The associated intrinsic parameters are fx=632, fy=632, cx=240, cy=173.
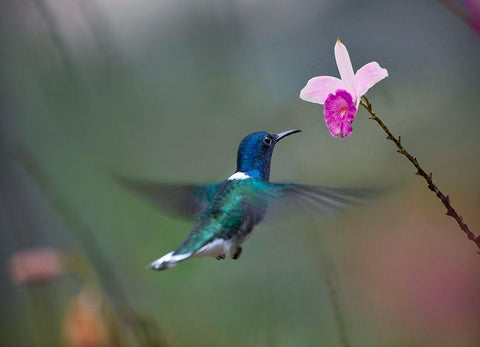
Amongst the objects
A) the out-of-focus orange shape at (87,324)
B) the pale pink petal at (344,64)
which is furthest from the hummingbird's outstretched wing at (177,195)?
the pale pink petal at (344,64)

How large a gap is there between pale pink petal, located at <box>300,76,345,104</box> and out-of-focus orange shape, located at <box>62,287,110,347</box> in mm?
637

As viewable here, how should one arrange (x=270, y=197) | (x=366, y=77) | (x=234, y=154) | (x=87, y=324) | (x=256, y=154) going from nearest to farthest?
1. (x=366, y=77)
2. (x=270, y=197)
3. (x=256, y=154)
4. (x=87, y=324)
5. (x=234, y=154)

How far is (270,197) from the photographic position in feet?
3.23

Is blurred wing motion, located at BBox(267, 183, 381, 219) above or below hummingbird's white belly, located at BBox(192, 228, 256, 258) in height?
above

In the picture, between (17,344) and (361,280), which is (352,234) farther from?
(17,344)

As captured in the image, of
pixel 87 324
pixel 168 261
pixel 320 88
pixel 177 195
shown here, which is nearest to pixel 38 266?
pixel 87 324

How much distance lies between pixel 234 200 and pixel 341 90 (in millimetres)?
315

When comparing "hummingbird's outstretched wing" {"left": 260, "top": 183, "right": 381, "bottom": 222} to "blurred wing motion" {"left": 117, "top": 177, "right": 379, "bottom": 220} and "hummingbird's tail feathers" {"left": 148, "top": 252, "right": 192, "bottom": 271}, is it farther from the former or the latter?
"hummingbird's tail feathers" {"left": 148, "top": 252, "right": 192, "bottom": 271}

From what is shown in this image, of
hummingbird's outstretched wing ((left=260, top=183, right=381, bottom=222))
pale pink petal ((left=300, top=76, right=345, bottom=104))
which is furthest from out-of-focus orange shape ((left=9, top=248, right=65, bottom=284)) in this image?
pale pink petal ((left=300, top=76, right=345, bottom=104))

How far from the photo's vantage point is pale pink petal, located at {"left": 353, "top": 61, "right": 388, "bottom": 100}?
2.57ft

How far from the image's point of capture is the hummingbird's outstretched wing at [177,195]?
1.03 m

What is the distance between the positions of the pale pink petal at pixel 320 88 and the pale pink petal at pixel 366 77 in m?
0.03

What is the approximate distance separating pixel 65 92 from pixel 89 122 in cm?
35

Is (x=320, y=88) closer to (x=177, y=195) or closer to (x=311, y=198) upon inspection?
(x=311, y=198)
